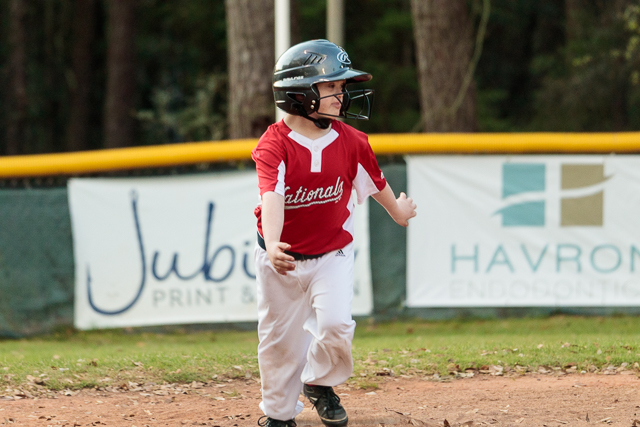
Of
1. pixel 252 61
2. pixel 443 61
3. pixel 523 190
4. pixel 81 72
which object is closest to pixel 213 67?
pixel 81 72

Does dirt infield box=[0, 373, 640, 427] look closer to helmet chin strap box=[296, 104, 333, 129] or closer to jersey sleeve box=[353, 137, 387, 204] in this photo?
jersey sleeve box=[353, 137, 387, 204]

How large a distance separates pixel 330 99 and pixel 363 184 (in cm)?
51

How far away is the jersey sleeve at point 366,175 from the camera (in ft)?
13.3

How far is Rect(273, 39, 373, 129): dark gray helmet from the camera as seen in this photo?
378 cm

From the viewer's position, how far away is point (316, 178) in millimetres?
3816

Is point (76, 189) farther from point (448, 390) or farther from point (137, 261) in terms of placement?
point (448, 390)

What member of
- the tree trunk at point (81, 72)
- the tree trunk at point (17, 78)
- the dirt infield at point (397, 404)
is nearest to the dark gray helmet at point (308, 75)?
the dirt infield at point (397, 404)

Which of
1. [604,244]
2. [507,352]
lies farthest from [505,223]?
[507,352]

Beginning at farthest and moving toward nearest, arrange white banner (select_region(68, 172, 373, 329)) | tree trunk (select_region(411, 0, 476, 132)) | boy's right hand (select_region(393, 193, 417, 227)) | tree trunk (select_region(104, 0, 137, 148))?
1. tree trunk (select_region(104, 0, 137, 148))
2. tree trunk (select_region(411, 0, 476, 132))
3. white banner (select_region(68, 172, 373, 329))
4. boy's right hand (select_region(393, 193, 417, 227))

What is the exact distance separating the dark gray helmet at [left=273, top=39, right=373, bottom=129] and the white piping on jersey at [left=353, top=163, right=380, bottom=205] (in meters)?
0.31

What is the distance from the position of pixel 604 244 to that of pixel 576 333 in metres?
1.08

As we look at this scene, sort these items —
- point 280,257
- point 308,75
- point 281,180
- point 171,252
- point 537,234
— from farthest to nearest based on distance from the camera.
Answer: point 171,252, point 537,234, point 308,75, point 281,180, point 280,257

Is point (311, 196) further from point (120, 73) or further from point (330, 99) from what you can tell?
point (120, 73)

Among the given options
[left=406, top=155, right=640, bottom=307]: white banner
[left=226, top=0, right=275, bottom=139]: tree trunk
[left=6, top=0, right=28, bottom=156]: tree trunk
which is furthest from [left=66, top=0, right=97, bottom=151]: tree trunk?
[left=406, top=155, right=640, bottom=307]: white banner
